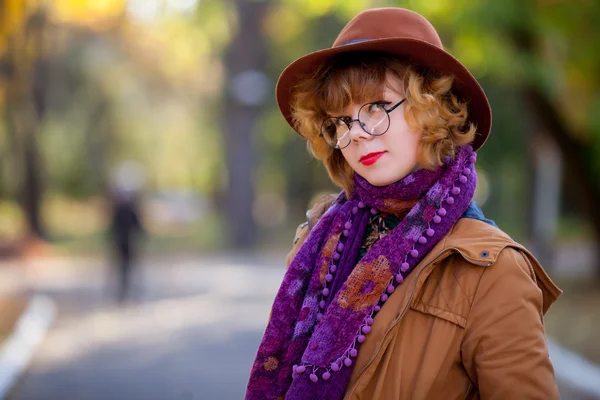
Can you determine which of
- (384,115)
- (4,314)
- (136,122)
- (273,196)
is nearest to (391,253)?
(384,115)

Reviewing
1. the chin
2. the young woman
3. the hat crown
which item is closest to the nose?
the young woman

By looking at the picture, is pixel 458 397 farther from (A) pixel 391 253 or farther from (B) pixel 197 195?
(B) pixel 197 195

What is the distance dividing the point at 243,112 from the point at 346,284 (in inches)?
806

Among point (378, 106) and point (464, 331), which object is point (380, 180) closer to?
point (378, 106)

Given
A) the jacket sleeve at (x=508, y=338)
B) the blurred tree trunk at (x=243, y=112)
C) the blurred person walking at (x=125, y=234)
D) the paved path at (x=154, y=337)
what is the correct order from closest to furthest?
the jacket sleeve at (x=508, y=338)
the paved path at (x=154, y=337)
the blurred person walking at (x=125, y=234)
the blurred tree trunk at (x=243, y=112)

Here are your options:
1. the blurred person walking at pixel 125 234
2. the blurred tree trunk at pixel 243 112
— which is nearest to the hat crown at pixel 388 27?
the blurred person walking at pixel 125 234

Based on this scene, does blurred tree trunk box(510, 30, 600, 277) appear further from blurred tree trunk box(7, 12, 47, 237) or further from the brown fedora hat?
blurred tree trunk box(7, 12, 47, 237)

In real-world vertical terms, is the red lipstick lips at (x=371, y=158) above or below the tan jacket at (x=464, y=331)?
above

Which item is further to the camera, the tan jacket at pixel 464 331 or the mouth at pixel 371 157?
the mouth at pixel 371 157

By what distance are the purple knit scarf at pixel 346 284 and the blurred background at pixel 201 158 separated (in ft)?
15.8

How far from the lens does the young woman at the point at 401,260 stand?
204 centimetres

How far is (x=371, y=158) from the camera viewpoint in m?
2.28

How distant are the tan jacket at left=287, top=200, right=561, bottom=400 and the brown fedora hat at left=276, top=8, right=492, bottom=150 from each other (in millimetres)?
403

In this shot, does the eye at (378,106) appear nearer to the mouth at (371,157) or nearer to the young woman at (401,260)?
Result: the young woman at (401,260)
